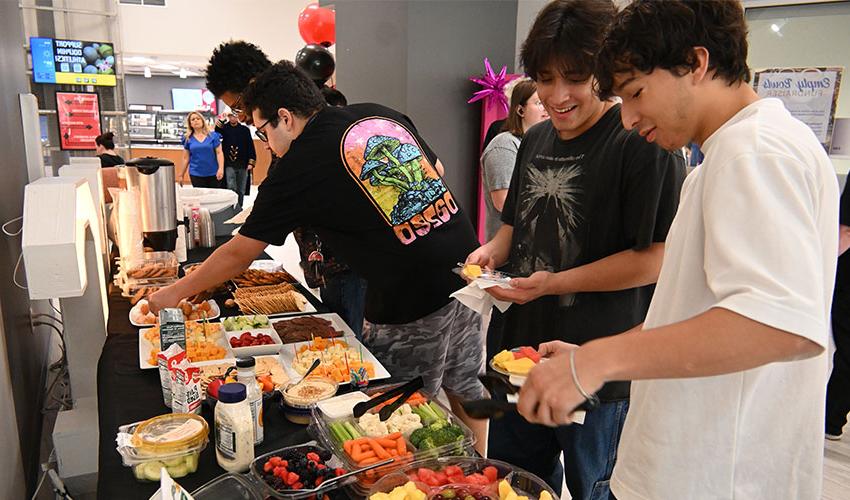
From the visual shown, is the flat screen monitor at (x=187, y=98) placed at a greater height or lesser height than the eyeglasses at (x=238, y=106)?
greater

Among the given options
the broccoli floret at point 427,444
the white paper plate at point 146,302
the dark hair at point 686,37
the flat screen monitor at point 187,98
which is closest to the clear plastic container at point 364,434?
the broccoli floret at point 427,444

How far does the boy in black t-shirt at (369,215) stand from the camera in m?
1.95

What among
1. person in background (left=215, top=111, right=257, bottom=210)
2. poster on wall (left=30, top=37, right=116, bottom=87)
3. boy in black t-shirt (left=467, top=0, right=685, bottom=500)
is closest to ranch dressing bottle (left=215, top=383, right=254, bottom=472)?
boy in black t-shirt (left=467, top=0, right=685, bottom=500)

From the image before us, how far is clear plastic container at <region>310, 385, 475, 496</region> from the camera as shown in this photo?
49.1 inches

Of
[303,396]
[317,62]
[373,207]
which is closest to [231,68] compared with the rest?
[373,207]

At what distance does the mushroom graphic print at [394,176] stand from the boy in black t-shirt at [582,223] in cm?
35

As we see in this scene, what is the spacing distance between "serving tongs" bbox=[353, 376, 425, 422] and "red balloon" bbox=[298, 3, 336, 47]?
5789mm

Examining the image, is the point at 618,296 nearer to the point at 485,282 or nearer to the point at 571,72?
the point at 485,282

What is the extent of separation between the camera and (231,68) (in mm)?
2580

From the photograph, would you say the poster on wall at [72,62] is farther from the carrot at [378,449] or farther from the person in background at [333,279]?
the carrot at [378,449]

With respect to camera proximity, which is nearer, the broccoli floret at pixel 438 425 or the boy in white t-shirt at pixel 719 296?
the boy in white t-shirt at pixel 719 296

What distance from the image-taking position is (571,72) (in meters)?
1.53

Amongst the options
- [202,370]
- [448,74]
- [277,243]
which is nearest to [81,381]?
[202,370]

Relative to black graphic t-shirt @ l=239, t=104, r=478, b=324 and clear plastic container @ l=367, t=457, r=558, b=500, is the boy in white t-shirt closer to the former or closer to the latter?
clear plastic container @ l=367, t=457, r=558, b=500
